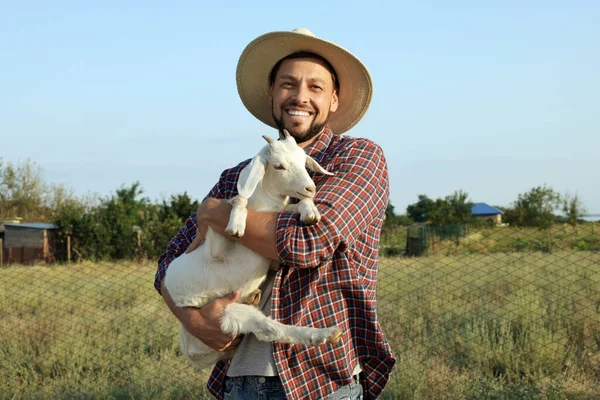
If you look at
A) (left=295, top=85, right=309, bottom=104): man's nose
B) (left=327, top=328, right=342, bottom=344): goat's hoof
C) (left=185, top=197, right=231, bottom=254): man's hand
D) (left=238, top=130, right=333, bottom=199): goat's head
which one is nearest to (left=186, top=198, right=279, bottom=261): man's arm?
(left=185, top=197, right=231, bottom=254): man's hand

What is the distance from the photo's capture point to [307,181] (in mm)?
2322

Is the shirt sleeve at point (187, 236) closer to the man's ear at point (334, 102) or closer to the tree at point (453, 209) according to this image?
the man's ear at point (334, 102)

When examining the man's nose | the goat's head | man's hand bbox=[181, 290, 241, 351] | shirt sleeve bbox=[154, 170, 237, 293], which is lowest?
man's hand bbox=[181, 290, 241, 351]

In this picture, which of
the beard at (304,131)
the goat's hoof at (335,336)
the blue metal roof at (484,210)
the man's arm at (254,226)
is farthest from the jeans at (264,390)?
the blue metal roof at (484,210)

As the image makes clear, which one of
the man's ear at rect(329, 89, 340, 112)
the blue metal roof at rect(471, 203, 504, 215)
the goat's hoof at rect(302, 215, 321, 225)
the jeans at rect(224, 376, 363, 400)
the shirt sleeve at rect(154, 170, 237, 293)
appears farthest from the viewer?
the blue metal roof at rect(471, 203, 504, 215)

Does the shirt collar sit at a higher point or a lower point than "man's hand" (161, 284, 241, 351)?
higher

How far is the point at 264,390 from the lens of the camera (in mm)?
2400

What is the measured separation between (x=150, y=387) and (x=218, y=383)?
395 centimetres

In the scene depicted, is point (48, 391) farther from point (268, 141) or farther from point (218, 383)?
point (268, 141)

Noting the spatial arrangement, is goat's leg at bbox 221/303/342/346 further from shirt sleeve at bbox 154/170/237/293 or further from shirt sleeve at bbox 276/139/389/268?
shirt sleeve at bbox 154/170/237/293

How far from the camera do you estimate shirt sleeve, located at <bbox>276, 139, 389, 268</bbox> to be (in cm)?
221

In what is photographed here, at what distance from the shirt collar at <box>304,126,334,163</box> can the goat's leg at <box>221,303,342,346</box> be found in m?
Result: 0.72

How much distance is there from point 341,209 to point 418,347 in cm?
523

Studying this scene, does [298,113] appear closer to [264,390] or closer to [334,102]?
[334,102]
